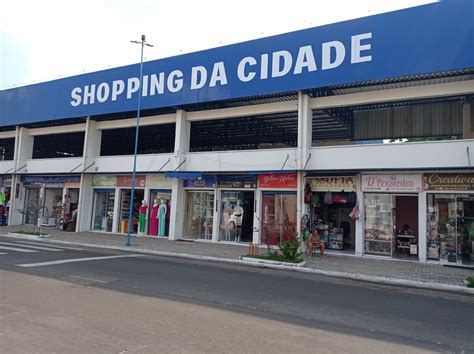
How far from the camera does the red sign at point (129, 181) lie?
910 inches

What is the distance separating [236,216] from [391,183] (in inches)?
300

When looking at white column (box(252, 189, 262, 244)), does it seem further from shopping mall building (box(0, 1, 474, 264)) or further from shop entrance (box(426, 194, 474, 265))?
shop entrance (box(426, 194, 474, 265))

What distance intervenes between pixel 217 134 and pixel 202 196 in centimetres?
651

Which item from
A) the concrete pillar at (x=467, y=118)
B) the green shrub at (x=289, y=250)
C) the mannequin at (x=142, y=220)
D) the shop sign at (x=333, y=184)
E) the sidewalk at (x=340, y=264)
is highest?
the concrete pillar at (x=467, y=118)

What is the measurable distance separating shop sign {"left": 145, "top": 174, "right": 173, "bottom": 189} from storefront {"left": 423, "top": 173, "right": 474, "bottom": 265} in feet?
42.0

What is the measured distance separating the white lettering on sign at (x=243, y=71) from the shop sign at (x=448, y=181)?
5.16m

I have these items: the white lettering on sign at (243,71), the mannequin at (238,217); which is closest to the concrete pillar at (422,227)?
the white lettering on sign at (243,71)

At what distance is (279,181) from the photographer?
726 inches

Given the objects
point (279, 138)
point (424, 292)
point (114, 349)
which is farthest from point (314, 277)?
point (279, 138)

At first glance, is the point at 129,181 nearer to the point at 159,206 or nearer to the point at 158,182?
the point at 158,182

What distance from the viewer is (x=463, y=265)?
571 inches

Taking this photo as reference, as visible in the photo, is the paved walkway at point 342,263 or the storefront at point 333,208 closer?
the paved walkway at point 342,263

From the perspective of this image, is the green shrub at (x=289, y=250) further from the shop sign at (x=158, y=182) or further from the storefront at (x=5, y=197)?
the storefront at (x=5, y=197)

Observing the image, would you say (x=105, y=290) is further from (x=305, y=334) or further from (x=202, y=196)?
(x=202, y=196)
